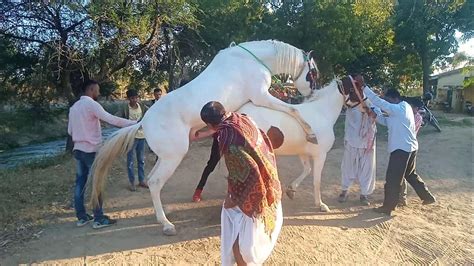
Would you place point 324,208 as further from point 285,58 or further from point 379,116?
point 285,58

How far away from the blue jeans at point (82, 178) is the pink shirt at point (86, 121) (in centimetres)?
8

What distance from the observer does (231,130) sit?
262 centimetres

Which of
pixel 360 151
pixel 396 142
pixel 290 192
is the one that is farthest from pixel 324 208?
pixel 396 142

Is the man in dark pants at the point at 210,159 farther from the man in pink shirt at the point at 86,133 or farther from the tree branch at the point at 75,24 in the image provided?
the tree branch at the point at 75,24

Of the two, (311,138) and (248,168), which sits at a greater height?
(248,168)

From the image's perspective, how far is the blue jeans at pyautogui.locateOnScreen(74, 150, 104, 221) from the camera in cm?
443

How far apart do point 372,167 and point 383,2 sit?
35.4ft

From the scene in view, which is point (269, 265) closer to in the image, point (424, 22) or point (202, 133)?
point (202, 133)

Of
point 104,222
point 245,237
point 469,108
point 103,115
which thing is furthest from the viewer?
point 469,108

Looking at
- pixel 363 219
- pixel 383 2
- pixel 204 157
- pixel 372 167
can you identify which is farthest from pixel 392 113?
pixel 383 2

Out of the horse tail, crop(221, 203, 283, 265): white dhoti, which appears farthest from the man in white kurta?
crop(221, 203, 283, 265): white dhoti

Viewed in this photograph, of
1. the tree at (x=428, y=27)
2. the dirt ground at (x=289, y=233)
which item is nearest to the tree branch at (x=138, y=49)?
the dirt ground at (x=289, y=233)

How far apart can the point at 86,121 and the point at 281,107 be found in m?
2.29

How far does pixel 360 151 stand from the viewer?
5633 millimetres
